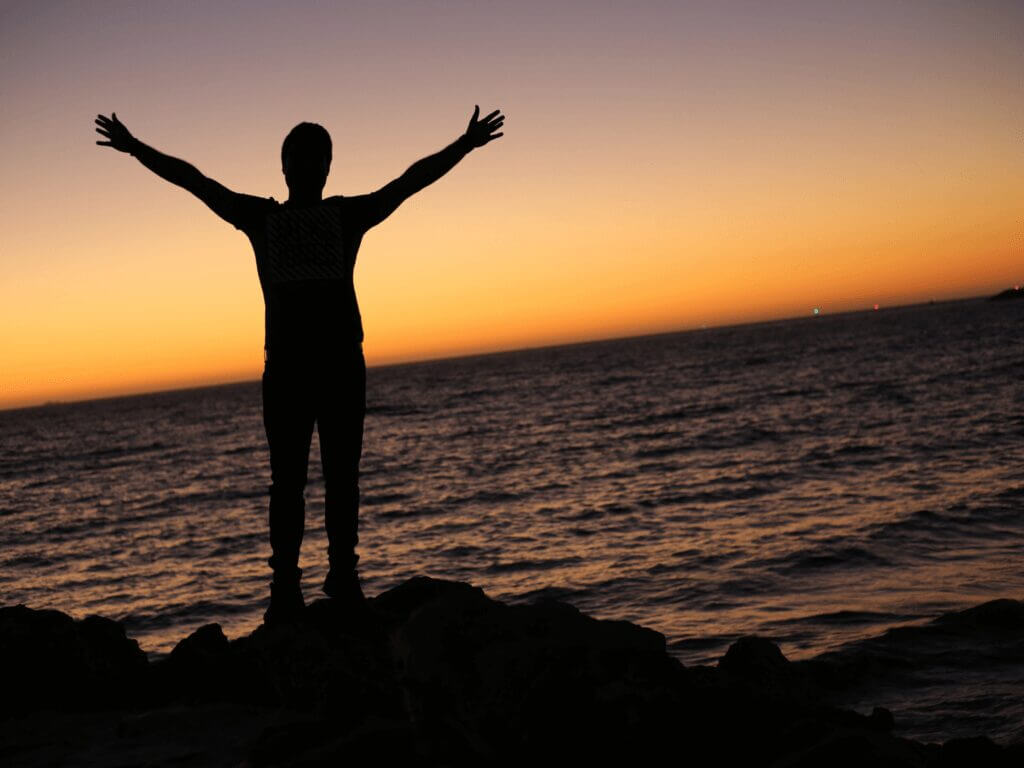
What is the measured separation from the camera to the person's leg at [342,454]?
493cm

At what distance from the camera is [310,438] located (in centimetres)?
485

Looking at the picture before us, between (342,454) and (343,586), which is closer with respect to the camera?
(342,454)

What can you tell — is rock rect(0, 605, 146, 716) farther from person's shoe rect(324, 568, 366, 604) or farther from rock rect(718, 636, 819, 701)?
rock rect(718, 636, 819, 701)

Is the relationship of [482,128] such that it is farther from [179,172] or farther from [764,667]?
[764,667]

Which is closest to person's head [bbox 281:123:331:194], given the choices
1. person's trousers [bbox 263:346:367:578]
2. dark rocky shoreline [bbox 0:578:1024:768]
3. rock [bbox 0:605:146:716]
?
person's trousers [bbox 263:346:367:578]

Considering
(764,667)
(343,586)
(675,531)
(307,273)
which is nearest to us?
(307,273)

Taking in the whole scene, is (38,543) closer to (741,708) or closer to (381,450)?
(381,450)

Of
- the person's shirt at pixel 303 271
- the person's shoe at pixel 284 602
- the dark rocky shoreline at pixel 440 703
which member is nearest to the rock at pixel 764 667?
the dark rocky shoreline at pixel 440 703

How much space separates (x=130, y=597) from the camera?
1372cm

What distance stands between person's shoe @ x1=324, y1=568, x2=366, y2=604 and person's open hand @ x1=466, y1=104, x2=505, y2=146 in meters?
2.66

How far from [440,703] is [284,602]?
1.89m

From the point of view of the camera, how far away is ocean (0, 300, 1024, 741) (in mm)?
→ 9344

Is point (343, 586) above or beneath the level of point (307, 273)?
beneath

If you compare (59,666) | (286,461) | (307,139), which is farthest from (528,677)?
(59,666)
